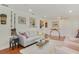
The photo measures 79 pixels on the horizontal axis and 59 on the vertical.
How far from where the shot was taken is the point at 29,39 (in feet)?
9.14

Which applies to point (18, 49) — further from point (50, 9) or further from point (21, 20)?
point (50, 9)

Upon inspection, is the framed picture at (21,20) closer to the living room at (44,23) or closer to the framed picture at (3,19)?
the living room at (44,23)

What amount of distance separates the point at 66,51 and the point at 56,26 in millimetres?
659

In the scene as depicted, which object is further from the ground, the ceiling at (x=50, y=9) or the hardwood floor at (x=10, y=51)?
the ceiling at (x=50, y=9)

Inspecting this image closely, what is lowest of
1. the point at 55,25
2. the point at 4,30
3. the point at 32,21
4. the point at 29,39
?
the point at 29,39

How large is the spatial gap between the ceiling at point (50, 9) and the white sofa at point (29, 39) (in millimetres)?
516

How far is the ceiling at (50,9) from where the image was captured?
2666 mm

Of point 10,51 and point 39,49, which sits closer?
point 10,51

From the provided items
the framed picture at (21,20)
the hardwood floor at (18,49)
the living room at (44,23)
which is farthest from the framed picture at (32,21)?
the hardwood floor at (18,49)

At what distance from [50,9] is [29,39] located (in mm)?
899

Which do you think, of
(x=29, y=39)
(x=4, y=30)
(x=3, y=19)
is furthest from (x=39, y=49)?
(x=3, y=19)

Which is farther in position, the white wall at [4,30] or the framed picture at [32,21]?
the framed picture at [32,21]

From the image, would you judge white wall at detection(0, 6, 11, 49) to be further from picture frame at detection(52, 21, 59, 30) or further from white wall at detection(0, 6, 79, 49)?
picture frame at detection(52, 21, 59, 30)
